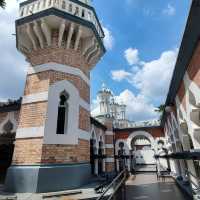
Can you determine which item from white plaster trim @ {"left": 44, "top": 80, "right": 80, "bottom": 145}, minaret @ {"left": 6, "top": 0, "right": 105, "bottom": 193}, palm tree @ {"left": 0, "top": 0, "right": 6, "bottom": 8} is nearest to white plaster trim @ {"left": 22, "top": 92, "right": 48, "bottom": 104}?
minaret @ {"left": 6, "top": 0, "right": 105, "bottom": 193}

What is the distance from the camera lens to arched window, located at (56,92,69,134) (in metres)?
7.05

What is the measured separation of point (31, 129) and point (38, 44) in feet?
13.4

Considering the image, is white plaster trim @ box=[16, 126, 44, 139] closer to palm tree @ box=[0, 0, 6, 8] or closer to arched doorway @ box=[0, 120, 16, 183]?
arched doorway @ box=[0, 120, 16, 183]

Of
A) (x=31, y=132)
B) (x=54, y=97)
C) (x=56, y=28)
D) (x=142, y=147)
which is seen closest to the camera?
(x=31, y=132)

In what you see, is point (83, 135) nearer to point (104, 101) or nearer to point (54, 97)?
point (54, 97)

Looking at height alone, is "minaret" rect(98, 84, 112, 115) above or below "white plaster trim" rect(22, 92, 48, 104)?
above

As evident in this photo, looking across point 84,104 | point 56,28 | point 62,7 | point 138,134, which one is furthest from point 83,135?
point 138,134

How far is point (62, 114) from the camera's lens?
7.25 meters

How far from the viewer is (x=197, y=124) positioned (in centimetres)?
537

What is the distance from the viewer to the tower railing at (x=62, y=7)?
7650mm

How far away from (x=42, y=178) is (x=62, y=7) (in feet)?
24.3

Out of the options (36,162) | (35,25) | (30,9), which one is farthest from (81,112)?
(30,9)

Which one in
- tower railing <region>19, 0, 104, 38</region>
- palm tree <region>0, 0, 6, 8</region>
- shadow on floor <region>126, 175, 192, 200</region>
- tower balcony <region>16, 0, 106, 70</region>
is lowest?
shadow on floor <region>126, 175, 192, 200</region>

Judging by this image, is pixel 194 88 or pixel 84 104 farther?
pixel 84 104
